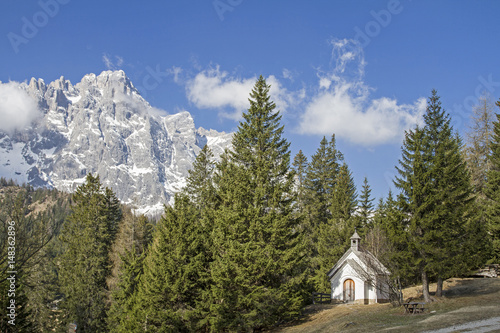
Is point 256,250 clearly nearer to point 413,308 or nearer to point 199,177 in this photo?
point 413,308

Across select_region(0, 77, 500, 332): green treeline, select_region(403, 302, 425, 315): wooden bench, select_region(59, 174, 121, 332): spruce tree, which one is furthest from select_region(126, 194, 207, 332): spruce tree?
select_region(59, 174, 121, 332): spruce tree

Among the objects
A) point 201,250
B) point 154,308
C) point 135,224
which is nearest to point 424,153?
point 201,250

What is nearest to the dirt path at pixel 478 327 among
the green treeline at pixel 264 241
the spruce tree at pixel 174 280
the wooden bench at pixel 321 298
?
the green treeline at pixel 264 241

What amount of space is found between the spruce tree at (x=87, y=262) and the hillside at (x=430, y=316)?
71.0 ft

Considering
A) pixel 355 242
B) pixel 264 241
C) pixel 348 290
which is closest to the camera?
pixel 264 241

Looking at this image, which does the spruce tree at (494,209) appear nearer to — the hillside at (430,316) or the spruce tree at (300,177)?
the hillside at (430,316)

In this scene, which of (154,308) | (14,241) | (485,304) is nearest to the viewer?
(14,241)

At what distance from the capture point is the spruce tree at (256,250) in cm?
2288

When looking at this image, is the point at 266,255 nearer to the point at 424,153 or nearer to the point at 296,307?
the point at 296,307

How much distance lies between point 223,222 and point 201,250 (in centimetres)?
292

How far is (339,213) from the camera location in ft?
147

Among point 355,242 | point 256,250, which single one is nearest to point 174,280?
point 256,250

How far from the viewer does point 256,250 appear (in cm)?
2322

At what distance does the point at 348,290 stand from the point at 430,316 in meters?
13.0
